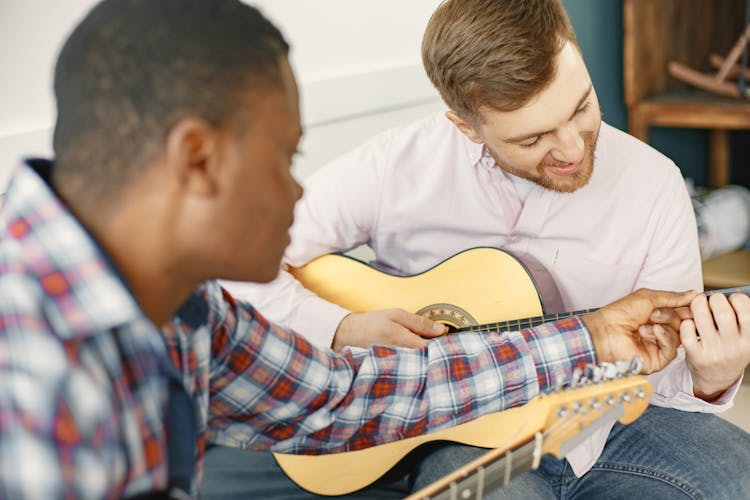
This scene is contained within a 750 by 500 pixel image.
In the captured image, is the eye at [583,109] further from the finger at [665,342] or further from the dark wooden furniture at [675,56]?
the dark wooden furniture at [675,56]

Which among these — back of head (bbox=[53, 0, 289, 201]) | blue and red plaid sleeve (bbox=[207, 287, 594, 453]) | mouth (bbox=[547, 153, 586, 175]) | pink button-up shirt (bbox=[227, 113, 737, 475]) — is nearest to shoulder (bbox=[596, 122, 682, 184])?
pink button-up shirt (bbox=[227, 113, 737, 475])

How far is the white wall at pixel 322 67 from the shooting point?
1372 millimetres

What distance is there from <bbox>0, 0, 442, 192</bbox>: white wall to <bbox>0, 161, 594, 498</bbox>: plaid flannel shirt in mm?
619

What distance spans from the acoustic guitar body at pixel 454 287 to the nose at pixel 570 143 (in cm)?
20

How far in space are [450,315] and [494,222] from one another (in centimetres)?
19

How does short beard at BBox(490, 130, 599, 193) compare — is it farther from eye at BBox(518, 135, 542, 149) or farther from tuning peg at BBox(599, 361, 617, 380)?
tuning peg at BBox(599, 361, 617, 380)

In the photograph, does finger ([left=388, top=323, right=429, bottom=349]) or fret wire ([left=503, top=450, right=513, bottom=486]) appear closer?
fret wire ([left=503, top=450, right=513, bottom=486])

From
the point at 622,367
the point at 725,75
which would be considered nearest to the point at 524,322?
the point at 622,367

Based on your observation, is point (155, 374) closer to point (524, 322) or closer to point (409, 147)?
point (524, 322)

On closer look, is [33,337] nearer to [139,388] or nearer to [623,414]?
[139,388]

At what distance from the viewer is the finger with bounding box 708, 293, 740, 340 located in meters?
1.10

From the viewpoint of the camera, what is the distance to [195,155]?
73cm

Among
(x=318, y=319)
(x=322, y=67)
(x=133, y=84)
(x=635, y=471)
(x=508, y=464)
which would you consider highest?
(x=133, y=84)

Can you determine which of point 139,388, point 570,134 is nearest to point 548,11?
point 570,134
